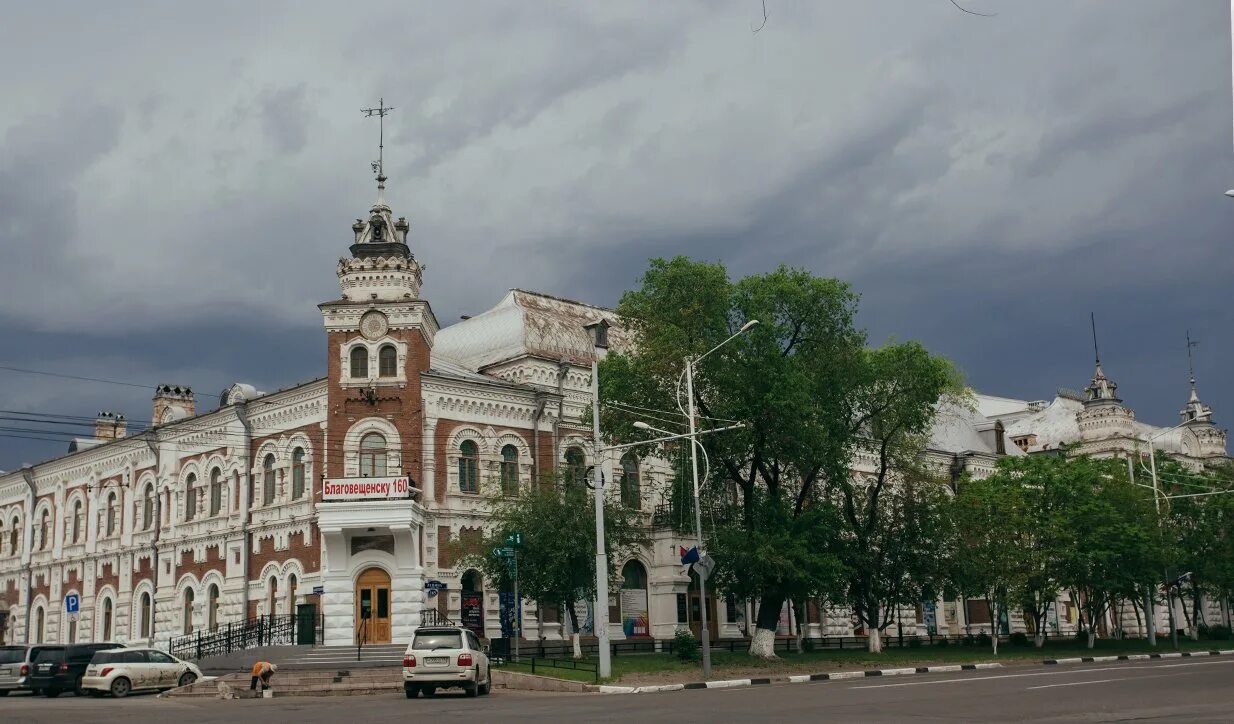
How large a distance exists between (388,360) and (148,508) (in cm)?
1688

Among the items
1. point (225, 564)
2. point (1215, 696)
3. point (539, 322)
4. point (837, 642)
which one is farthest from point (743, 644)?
point (1215, 696)

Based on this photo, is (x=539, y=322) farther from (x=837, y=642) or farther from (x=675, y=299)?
(x=837, y=642)

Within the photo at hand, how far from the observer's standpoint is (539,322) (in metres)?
54.1

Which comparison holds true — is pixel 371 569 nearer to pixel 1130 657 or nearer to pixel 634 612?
pixel 634 612

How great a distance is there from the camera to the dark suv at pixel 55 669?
109 feet

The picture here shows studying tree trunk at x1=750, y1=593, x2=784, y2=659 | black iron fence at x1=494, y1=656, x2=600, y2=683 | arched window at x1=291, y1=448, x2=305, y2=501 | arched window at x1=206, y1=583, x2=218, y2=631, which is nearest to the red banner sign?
arched window at x1=291, y1=448, x2=305, y2=501

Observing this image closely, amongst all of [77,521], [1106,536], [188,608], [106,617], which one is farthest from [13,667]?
[1106,536]

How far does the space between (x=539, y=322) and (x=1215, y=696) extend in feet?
120

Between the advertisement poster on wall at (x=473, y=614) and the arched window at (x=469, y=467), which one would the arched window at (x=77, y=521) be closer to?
the arched window at (x=469, y=467)

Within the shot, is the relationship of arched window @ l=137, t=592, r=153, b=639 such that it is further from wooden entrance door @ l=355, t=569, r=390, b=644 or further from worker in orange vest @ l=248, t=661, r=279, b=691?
worker in orange vest @ l=248, t=661, r=279, b=691

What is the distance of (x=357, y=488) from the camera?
4162cm

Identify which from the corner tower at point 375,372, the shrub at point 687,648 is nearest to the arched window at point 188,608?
the corner tower at point 375,372

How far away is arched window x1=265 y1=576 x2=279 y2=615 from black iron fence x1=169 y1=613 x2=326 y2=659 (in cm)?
40

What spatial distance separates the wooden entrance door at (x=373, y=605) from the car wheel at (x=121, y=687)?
34.0ft
